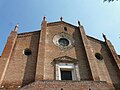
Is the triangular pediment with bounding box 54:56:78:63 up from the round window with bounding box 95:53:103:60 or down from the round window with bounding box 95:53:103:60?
down

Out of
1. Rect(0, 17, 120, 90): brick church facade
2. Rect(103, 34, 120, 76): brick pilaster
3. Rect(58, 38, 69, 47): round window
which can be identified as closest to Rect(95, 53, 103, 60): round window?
Rect(0, 17, 120, 90): brick church facade

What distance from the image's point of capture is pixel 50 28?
58.1ft

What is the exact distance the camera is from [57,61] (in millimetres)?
14188

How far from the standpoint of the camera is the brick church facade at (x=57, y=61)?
11845 mm

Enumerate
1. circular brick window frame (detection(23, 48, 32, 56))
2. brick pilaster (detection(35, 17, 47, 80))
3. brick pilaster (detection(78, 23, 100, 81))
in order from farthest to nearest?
circular brick window frame (detection(23, 48, 32, 56)) < brick pilaster (detection(78, 23, 100, 81)) < brick pilaster (detection(35, 17, 47, 80))

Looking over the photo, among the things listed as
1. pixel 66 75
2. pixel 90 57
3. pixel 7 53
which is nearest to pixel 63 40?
pixel 90 57

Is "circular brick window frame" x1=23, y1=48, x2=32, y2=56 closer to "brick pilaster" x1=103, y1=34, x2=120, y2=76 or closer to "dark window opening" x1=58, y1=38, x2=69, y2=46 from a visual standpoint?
"dark window opening" x1=58, y1=38, x2=69, y2=46

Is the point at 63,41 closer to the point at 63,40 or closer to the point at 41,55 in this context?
the point at 63,40

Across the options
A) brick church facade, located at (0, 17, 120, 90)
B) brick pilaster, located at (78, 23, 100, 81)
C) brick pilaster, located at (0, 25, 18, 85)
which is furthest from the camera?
brick pilaster, located at (78, 23, 100, 81)

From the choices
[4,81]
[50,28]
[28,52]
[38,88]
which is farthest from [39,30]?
[38,88]

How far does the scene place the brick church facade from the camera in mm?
11845

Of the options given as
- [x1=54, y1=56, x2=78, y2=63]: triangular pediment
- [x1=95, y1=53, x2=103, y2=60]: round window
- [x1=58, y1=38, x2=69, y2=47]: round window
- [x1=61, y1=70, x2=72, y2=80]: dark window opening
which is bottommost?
[x1=61, y1=70, x2=72, y2=80]: dark window opening

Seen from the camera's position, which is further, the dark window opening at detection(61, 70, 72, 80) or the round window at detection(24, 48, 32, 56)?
the round window at detection(24, 48, 32, 56)

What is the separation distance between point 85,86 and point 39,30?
8.42m
